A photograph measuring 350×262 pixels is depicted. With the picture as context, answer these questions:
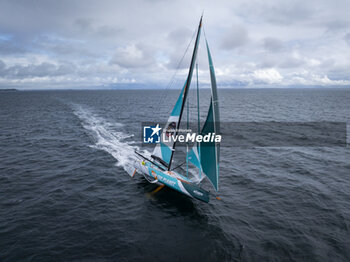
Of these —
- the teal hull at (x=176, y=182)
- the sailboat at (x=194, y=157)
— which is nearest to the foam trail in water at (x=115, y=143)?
the teal hull at (x=176, y=182)

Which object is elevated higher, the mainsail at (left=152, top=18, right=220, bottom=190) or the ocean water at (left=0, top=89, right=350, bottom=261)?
the mainsail at (left=152, top=18, right=220, bottom=190)

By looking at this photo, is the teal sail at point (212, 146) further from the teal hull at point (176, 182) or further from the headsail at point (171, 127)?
the headsail at point (171, 127)

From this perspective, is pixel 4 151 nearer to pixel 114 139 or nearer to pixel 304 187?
pixel 114 139

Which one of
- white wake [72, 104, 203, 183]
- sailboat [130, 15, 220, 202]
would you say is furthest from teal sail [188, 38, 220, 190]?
white wake [72, 104, 203, 183]

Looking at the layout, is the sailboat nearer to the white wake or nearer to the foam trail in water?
the white wake

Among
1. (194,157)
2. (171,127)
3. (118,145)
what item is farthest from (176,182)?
(118,145)

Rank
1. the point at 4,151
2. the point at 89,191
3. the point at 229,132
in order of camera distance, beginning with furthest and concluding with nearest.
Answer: the point at 229,132
the point at 4,151
the point at 89,191

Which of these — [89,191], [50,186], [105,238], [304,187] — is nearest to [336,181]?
[304,187]

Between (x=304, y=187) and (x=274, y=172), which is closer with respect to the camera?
(x=304, y=187)
